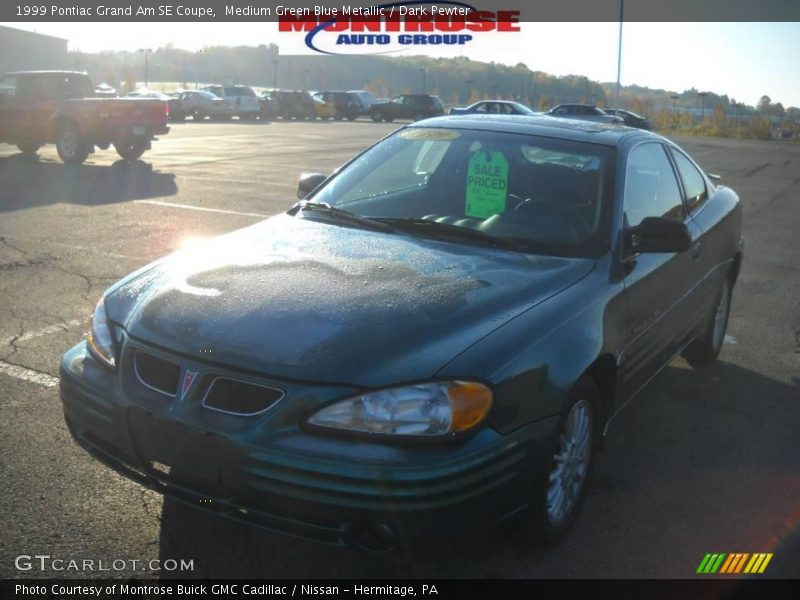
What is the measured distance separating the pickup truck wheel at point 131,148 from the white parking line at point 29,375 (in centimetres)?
1299

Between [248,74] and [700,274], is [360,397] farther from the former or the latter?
[248,74]

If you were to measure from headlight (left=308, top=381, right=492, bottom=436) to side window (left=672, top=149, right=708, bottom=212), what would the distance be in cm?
279

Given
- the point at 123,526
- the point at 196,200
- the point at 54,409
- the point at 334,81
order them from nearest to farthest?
1. the point at 123,526
2. the point at 54,409
3. the point at 196,200
4. the point at 334,81

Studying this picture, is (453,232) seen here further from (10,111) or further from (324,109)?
(324,109)

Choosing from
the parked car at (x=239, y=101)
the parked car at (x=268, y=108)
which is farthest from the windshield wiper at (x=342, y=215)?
the parked car at (x=268, y=108)

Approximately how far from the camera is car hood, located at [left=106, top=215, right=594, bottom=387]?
2.87 metres

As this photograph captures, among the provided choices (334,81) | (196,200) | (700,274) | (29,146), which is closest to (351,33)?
(29,146)

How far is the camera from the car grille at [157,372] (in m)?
2.95

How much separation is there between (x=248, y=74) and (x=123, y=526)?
129 m

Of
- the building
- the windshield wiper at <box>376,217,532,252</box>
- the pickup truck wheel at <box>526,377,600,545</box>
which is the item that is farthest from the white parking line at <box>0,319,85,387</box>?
the building

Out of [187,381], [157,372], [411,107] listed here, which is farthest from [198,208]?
[411,107]

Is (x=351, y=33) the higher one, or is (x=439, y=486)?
(x=351, y=33)

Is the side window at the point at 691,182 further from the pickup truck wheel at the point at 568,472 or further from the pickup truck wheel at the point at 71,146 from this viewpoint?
the pickup truck wheel at the point at 71,146

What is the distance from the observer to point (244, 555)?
316 cm
